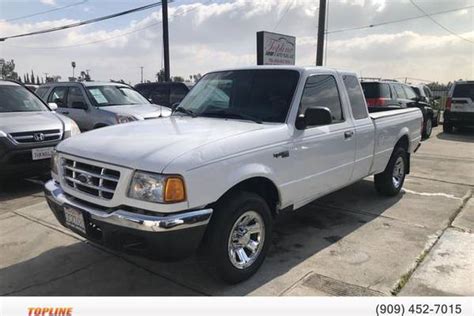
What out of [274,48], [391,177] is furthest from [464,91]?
[391,177]

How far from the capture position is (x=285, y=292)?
3.53 meters

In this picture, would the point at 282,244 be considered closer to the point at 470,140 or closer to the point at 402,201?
the point at 402,201

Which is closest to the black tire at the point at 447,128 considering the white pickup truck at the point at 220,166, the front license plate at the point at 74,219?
the white pickup truck at the point at 220,166

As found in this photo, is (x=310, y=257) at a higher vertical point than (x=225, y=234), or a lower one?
lower

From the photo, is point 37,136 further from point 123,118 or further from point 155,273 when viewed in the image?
point 155,273

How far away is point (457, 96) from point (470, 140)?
2.21 metres

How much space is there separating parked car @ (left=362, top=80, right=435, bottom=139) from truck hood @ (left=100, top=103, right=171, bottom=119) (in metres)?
6.00

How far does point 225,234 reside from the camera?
329 centimetres

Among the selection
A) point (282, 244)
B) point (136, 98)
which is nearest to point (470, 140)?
point (136, 98)

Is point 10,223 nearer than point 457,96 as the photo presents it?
Yes

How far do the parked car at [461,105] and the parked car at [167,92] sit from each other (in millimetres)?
9895

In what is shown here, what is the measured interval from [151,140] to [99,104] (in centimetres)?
619

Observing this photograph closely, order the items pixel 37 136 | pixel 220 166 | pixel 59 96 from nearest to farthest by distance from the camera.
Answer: pixel 220 166
pixel 37 136
pixel 59 96

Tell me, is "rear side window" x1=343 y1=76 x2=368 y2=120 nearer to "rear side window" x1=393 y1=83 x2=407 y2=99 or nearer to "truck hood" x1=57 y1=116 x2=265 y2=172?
"truck hood" x1=57 y1=116 x2=265 y2=172
